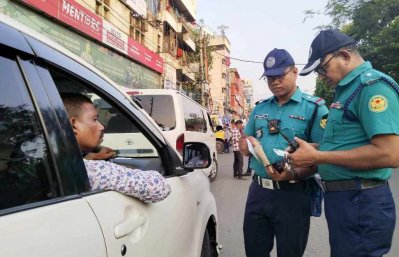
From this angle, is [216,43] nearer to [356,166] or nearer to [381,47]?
[381,47]

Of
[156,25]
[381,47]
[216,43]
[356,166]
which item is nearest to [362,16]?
[381,47]

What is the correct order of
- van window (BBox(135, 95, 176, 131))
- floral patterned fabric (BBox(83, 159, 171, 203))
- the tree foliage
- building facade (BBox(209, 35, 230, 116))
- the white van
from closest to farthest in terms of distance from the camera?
floral patterned fabric (BBox(83, 159, 171, 203)) → the white van → van window (BBox(135, 95, 176, 131)) → the tree foliage → building facade (BBox(209, 35, 230, 116))

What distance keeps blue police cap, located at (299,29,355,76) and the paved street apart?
2.65 m

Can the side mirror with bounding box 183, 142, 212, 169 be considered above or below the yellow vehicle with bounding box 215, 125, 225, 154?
above

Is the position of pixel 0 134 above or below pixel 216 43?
below

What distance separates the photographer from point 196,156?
8.27 ft

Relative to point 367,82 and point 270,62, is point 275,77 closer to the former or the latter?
point 270,62

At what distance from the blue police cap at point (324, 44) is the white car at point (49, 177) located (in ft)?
3.82

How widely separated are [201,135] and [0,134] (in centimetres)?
720

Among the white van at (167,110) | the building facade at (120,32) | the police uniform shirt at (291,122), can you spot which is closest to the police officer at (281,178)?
the police uniform shirt at (291,122)

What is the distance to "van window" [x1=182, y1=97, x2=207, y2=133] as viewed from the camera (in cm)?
732

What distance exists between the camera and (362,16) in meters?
24.5

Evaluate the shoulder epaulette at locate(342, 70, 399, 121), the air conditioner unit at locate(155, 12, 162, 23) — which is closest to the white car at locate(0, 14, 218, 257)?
the shoulder epaulette at locate(342, 70, 399, 121)

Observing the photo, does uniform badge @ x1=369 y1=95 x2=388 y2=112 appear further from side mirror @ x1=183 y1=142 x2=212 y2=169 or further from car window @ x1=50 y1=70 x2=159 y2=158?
car window @ x1=50 y1=70 x2=159 y2=158
